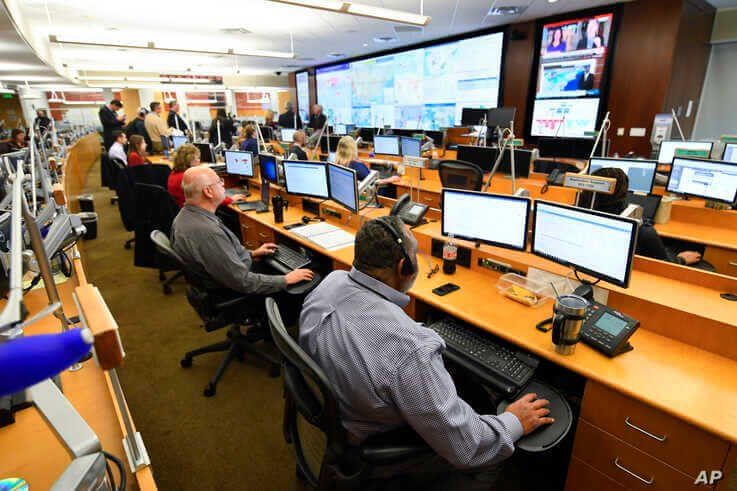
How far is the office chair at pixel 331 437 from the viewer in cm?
105

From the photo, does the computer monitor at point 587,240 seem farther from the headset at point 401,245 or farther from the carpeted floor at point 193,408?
the carpeted floor at point 193,408

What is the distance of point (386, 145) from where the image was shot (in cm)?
613

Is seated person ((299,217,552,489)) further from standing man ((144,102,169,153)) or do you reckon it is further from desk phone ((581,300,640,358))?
standing man ((144,102,169,153))

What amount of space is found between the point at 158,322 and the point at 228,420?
1.35 metres

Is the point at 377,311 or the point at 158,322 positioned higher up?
the point at 377,311

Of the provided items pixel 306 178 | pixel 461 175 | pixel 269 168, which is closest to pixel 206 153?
pixel 269 168

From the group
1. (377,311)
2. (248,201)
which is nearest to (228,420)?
(377,311)

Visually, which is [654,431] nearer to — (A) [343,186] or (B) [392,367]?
(B) [392,367]

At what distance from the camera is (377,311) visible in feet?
3.56

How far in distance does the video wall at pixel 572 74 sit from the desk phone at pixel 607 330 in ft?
16.4

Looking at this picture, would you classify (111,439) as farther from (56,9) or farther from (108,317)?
(56,9)

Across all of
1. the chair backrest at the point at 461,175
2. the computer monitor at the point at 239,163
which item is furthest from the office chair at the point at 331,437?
the computer monitor at the point at 239,163

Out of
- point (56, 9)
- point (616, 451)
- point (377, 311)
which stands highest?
point (56, 9)

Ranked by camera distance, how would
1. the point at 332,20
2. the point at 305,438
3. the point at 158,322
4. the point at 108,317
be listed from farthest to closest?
the point at 332,20, the point at 158,322, the point at 305,438, the point at 108,317
